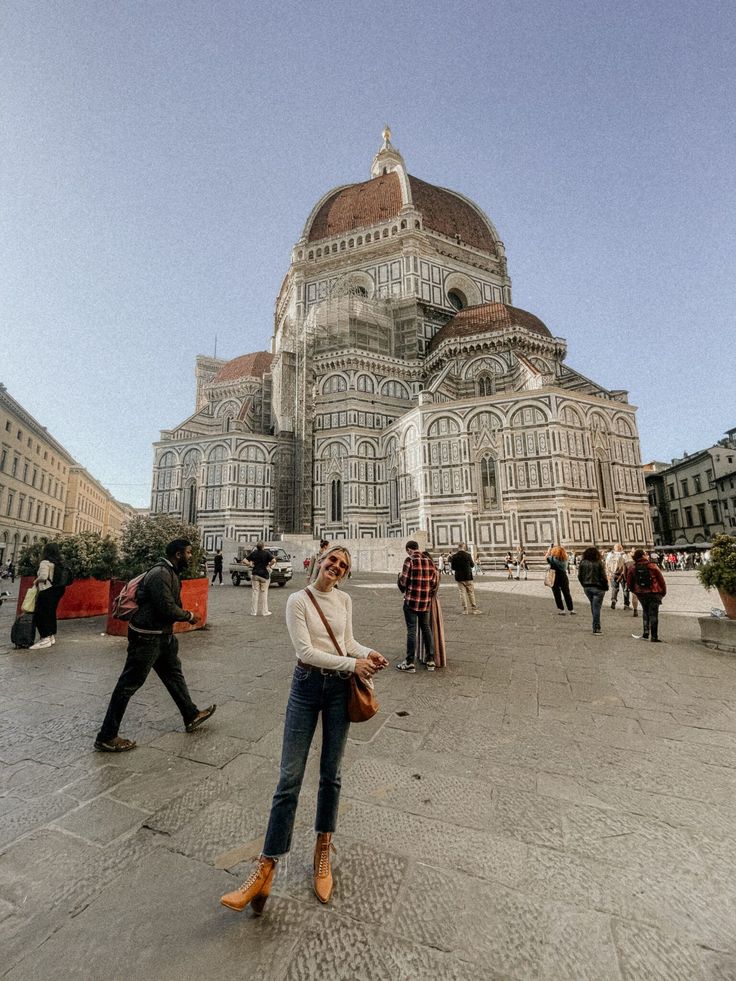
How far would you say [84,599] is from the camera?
9.01 metres

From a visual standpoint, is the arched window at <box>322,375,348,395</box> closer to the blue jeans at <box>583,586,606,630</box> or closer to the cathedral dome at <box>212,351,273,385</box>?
the cathedral dome at <box>212,351,273,385</box>

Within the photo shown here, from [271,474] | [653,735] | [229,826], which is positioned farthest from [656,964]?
[271,474]

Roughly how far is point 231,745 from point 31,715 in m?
2.07

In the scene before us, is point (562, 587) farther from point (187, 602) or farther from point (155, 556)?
point (155, 556)

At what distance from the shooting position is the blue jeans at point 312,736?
6.14 ft

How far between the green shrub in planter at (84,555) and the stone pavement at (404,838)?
4.43 metres

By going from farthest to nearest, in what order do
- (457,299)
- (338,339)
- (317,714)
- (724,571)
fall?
(457,299) < (338,339) < (724,571) < (317,714)

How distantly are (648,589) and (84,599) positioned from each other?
1069cm

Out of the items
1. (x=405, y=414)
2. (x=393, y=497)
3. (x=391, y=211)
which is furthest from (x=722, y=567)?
(x=391, y=211)

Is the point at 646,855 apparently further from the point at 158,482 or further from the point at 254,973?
the point at 158,482

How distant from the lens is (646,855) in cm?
205

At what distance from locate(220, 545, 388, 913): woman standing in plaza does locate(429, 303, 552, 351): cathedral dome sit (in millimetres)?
32366

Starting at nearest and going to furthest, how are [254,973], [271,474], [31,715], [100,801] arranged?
[254,973] → [100,801] → [31,715] → [271,474]

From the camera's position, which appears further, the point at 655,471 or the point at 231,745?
the point at 655,471
